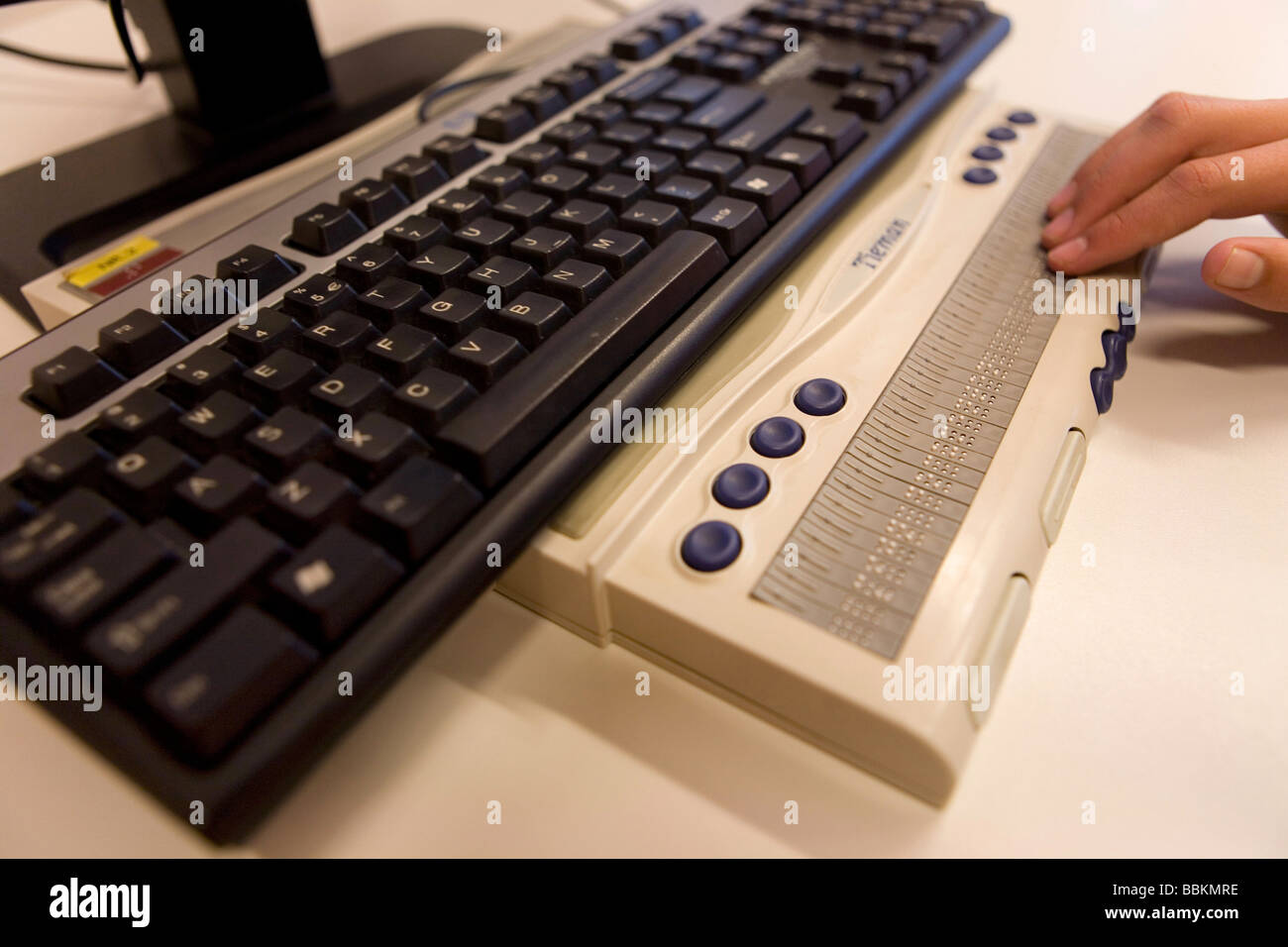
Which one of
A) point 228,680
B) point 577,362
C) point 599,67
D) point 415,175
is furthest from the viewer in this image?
point 599,67

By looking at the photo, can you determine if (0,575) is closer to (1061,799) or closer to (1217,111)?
(1061,799)

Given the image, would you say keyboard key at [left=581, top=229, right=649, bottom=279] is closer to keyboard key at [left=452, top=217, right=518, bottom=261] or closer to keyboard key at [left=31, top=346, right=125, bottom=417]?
keyboard key at [left=452, top=217, right=518, bottom=261]

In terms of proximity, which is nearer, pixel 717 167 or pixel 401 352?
pixel 401 352

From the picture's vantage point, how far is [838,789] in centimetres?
32

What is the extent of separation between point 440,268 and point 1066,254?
0.37 meters

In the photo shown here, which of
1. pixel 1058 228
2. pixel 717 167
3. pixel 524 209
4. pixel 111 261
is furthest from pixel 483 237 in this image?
pixel 1058 228

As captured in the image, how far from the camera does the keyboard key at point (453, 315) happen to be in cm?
38

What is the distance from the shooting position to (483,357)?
0.37 metres

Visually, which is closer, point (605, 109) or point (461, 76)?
point (605, 109)

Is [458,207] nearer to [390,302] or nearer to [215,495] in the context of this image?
[390,302]

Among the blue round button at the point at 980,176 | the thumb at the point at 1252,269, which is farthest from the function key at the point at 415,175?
the thumb at the point at 1252,269
